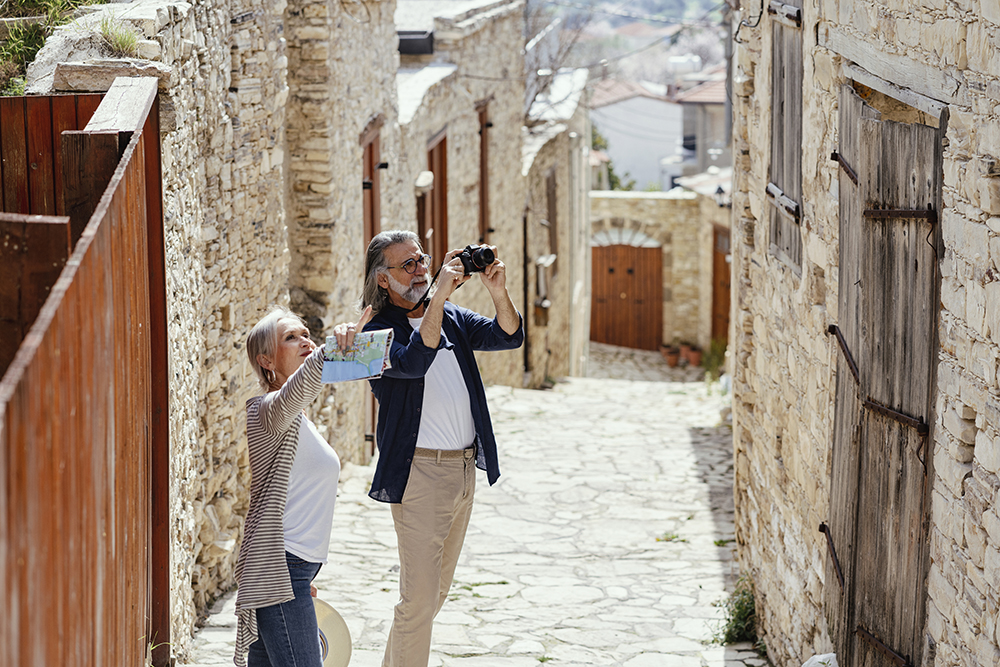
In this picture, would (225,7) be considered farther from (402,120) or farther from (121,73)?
(402,120)

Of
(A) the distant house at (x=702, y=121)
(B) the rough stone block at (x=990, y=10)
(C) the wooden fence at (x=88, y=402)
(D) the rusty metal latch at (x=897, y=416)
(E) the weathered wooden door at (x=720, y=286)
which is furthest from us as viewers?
(A) the distant house at (x=702, y=121)

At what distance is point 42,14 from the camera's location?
14.8ft

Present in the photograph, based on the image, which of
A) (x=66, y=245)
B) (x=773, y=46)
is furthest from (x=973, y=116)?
(x=773, y=46)

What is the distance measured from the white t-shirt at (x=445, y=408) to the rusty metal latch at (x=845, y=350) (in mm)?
1221

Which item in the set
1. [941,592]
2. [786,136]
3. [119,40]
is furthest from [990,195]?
[119,40]

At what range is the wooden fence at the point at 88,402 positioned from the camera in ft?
5.67

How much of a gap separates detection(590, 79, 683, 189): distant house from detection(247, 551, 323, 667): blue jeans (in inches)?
1330

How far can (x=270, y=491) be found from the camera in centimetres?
307

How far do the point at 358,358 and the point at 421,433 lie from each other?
62 centimetres

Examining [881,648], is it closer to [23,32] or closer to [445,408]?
[445,408]

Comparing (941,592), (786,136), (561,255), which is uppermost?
(786,136)

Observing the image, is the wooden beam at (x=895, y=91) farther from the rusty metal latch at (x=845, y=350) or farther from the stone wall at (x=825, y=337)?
the rusty metal latch at (x=845, y=350)

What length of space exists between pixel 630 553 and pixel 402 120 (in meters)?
4.23

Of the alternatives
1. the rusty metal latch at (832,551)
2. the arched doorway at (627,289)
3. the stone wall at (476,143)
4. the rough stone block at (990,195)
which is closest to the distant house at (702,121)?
the arched doorway at (627,289)
